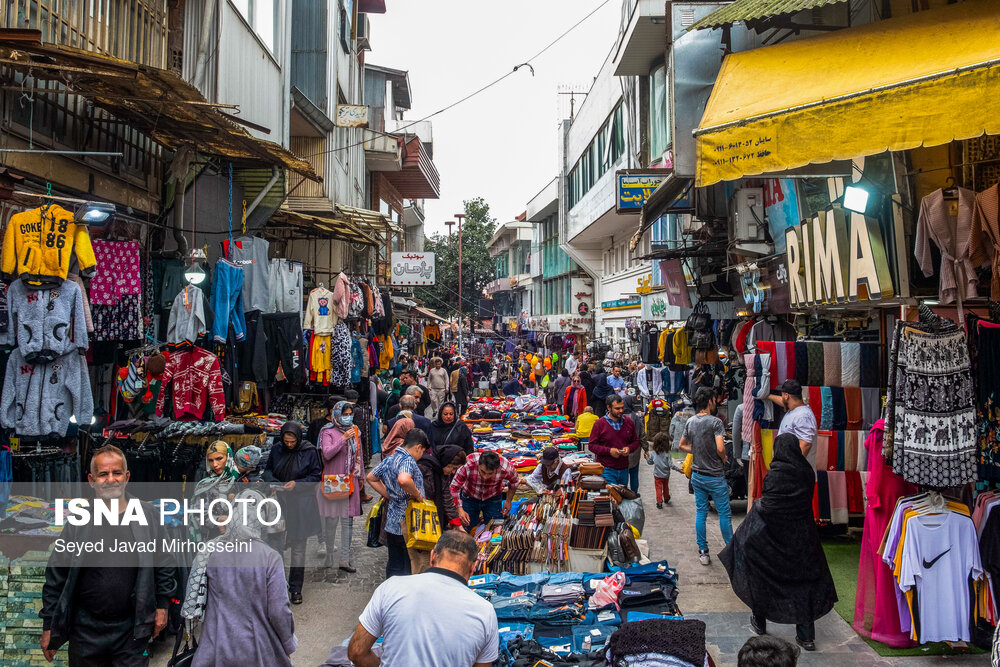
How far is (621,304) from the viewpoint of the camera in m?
23.4

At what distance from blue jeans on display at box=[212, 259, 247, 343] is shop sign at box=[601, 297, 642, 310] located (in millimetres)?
14556

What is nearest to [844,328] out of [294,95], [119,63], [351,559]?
[351,559]

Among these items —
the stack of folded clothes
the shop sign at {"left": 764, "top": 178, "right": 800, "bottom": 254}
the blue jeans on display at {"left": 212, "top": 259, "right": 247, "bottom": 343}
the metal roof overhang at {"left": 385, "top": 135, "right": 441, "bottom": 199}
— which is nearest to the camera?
the stack of folded clothes

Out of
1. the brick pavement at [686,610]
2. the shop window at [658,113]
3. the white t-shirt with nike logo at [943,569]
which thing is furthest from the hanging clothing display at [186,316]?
the shop window at [658,113]

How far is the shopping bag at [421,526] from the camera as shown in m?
5.99

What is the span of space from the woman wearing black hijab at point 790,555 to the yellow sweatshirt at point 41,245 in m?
5.77

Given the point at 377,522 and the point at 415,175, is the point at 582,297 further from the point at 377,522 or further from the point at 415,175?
the point at 377,522

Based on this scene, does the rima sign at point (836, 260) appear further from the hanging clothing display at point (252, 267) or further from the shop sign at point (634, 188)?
the hanging clothing display at point (252, 267)

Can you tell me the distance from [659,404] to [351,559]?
7.09m

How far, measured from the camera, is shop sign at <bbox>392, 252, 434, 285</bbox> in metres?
20.7

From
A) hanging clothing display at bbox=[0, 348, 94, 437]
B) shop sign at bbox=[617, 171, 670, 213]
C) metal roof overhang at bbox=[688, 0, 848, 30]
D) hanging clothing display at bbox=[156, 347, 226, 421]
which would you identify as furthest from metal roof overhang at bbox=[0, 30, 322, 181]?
shop sign at bbox=[617, 171, 670, 213]

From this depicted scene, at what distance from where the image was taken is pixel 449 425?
8.47m

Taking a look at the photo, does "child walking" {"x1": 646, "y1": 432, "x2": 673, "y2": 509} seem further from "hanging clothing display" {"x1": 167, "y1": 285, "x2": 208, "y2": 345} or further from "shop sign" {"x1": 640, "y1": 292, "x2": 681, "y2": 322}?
"hanging clothing display" {"x1": 167, "y1": 285, "x2": 208, "y2": 345}

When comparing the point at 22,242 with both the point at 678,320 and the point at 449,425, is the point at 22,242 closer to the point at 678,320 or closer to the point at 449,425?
the point at 449,425
